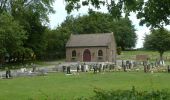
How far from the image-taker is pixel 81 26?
108m

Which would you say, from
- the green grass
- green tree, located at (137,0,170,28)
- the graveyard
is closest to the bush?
the graveyard

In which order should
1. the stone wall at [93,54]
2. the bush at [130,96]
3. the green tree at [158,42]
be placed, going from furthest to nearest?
the stone wall at [93,54] < the green tree at [158,42] < the bush at [130,96]

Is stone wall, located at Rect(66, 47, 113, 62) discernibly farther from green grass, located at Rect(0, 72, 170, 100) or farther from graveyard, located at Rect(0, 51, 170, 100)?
green grass, located at Rect(0, 72, 170, 100)

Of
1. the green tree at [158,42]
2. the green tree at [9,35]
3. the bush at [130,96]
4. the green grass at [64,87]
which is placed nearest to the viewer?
the bush at [130,96]

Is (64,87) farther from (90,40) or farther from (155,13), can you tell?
(90,40)

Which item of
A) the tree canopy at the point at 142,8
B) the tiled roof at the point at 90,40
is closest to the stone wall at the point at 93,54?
the tiled roof at the point at 90,40

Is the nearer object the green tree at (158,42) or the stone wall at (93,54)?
the green tree at (158,42)

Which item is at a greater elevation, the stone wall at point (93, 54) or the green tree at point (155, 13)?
the stone wall at point (93, 54)

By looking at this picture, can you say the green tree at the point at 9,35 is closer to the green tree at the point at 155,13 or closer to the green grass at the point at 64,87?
the green grass at the point at 64,87

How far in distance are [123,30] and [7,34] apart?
230 feet

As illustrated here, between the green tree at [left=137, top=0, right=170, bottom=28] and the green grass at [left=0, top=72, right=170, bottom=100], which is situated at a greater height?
the green tree at [left=137, top=0, right=170, bottom=28]

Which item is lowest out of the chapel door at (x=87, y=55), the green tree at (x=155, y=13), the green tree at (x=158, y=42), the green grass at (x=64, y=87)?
the green grass at (x=64, y=87)

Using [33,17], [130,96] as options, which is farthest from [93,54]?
[130,96]

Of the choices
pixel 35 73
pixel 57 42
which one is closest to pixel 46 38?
pixel 57 42
